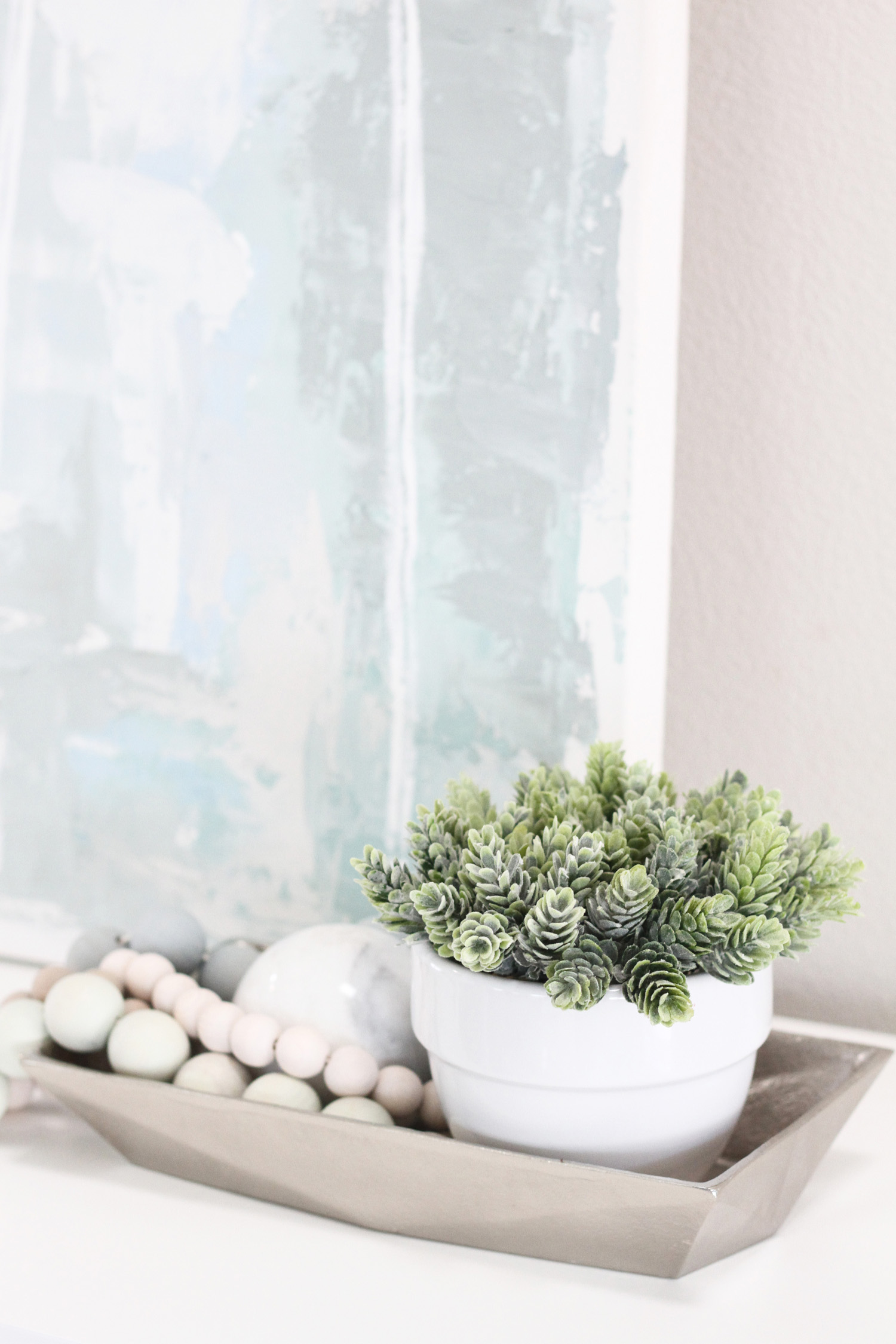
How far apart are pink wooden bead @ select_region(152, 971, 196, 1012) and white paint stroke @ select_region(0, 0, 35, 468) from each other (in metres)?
0.46

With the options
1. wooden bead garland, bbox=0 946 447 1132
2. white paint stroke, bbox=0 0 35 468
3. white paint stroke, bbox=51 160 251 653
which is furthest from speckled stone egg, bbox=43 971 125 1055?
white paint stroke, bbox=0 0 35 468

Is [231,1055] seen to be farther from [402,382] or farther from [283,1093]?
[402,382]

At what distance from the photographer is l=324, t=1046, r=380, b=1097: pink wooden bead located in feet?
1.48

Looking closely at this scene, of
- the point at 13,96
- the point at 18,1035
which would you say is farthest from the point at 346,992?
the point at 13,96

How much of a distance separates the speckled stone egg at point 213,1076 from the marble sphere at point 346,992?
0.03m

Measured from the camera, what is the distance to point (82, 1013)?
47cm

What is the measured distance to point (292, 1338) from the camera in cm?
35

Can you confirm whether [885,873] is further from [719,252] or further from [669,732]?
[719,252]

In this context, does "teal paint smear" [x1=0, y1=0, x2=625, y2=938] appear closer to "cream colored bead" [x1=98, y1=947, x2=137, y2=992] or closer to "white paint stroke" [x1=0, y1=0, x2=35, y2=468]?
"white paint stroke" [x1=0, y1=0, x2=35, y2=468]

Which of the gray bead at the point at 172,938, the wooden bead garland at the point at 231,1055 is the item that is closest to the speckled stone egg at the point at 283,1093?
the wooden bead garland at the point at 231,1055

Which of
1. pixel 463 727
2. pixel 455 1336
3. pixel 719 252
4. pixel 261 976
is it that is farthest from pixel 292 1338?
pixel 719 252

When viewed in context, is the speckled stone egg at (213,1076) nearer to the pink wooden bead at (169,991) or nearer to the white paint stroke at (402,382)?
the pink wooden bead at (169,991)

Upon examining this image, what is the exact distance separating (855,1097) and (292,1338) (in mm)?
229

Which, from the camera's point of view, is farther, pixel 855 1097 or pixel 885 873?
pixel 885 873
